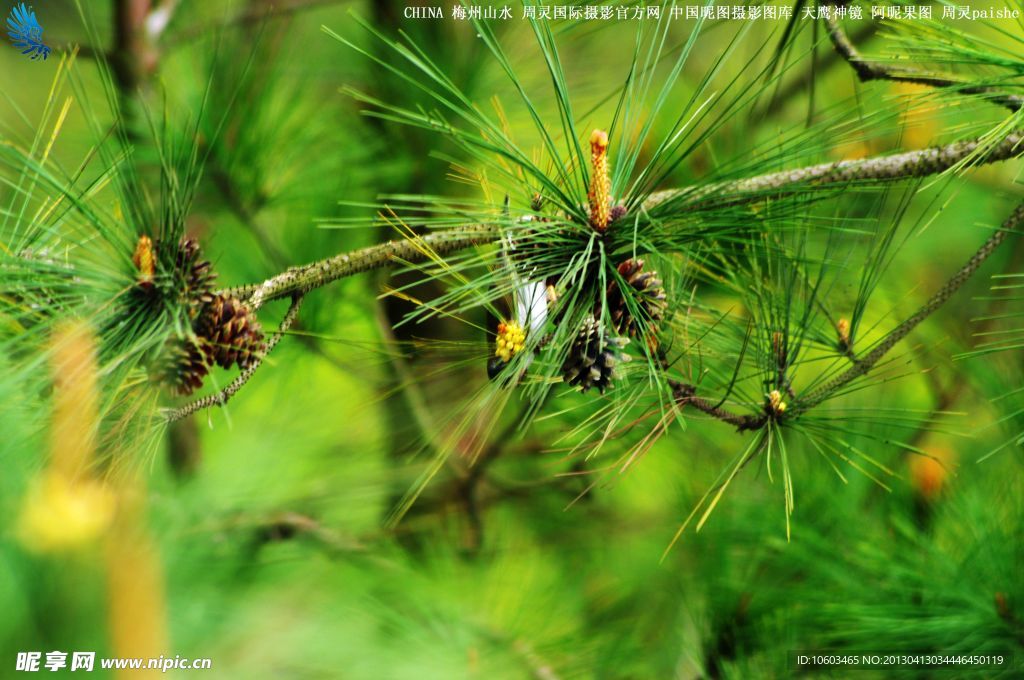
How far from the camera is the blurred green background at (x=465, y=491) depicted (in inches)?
23.7

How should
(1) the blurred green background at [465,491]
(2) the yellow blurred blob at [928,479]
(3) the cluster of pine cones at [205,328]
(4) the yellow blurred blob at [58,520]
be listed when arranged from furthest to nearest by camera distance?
1. (2) the yellow blurred blob at [928,479]
2. (1) the blurred green background at [465,491]
3. (3) the cluster of pine cones at [205,328]
4. (4) the yellow blurred blob at [58,520]

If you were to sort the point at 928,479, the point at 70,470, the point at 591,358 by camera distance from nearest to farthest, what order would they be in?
1. the point at 70,470
2. the point at 591,358
3. the point at 928,479

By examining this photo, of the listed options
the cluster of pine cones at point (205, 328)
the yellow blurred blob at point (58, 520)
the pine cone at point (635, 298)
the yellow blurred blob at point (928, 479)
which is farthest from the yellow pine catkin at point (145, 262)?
the yellow blurred blob at point (928, 479)

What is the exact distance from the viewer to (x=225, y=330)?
0.38 meters

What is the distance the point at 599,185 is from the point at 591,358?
0.08 metres

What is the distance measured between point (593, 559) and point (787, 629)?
306 millimetres

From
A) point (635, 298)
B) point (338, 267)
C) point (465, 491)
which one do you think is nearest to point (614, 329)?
point (635, 298)

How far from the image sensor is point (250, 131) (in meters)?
0.68

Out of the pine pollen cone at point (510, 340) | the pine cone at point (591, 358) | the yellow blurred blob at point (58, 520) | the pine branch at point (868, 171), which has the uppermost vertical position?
the pine branch at point (868, 171)

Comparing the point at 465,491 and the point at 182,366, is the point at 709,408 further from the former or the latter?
the point at 465,491

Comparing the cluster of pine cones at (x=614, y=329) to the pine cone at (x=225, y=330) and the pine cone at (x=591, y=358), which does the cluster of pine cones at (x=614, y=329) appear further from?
the pine cone at (x=225, y=330)

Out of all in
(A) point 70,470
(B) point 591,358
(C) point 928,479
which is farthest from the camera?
(C) point 928,479

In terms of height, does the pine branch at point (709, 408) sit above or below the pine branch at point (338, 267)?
below

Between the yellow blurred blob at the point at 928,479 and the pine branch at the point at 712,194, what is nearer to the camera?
the pine branch at the point at 712,194
